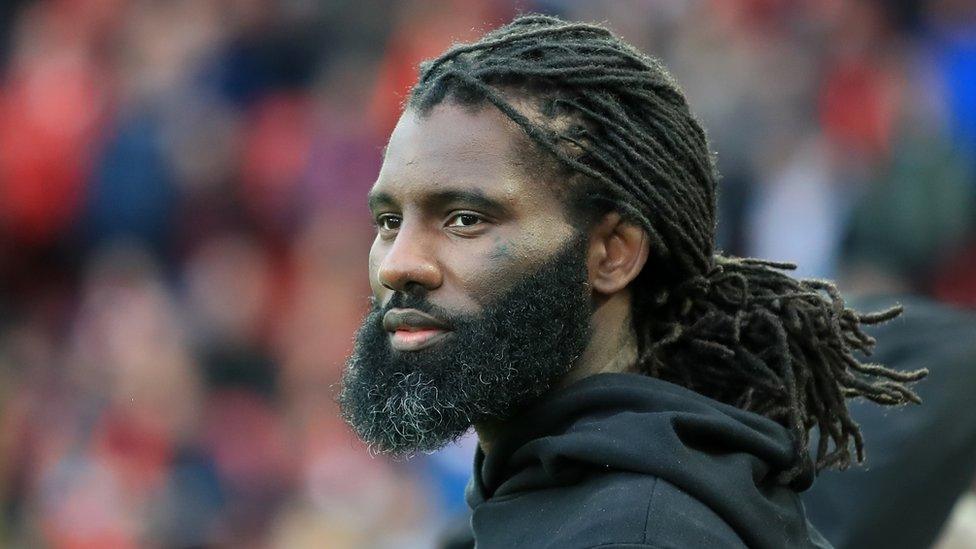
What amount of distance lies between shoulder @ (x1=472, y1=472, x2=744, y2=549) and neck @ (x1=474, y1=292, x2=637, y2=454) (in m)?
0.25

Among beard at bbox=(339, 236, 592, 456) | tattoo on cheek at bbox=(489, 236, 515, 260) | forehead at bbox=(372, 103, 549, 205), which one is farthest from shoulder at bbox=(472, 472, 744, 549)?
forehead at bbox=(372, 103, 549, 205)

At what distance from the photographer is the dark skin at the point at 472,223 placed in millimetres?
2650

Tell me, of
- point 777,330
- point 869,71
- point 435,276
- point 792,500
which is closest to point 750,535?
point 792,500

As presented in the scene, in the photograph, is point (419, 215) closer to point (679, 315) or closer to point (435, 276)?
point (435, 276)

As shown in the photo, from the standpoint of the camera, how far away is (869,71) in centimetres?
693

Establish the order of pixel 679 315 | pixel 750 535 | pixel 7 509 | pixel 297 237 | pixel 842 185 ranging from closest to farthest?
pixel 750 535, pixel 679 315, pixel 842 185, pixel 7 509, pixel 297 237

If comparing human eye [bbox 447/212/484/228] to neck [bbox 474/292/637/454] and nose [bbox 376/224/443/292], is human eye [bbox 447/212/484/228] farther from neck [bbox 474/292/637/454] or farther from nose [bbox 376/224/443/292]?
neck [bbox 474/292/637/454]

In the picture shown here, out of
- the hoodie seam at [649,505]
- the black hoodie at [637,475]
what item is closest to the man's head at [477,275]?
the black hoodie at [637,475]

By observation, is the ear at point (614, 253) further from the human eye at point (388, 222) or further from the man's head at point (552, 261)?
the human eye at point (388, 222)

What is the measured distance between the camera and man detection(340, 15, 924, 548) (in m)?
2.54

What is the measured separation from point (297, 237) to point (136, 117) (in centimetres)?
113

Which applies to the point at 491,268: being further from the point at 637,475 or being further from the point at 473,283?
the point at 637,475

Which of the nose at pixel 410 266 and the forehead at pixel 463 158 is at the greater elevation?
the forehead at pixel 463 158

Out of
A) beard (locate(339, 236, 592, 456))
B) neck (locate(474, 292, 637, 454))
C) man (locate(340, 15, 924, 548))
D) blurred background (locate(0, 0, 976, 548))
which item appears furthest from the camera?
blurred background (locate(0, 0, 976, 548))
